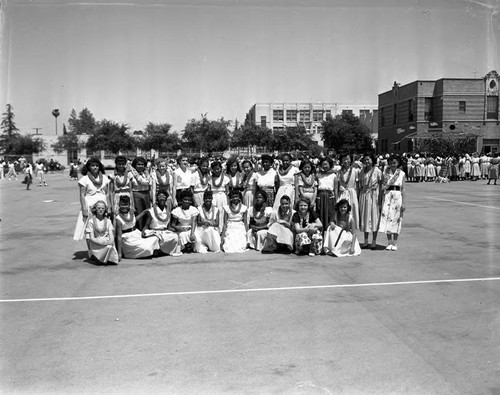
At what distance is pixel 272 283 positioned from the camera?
290 inches

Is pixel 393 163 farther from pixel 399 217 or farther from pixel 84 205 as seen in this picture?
pixel 84 205

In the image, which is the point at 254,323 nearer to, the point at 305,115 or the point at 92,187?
the point at 92,187

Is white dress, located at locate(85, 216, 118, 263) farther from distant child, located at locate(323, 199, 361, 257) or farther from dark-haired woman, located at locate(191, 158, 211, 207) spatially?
distant child, located at locate(323, 199, 361, 257)

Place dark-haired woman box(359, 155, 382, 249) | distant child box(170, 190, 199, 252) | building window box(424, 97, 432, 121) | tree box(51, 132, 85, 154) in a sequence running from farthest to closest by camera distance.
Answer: tree box(51, 132, 85, 154) < building window box(424, 97, 432, 121) < dark-haired woman box(359, 155, 382, 249) < distant child box(170, 190, 199, 252)

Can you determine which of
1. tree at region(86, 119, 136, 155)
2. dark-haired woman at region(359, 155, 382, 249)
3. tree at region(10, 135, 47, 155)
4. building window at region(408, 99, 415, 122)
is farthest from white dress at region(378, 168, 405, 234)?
tree at region(10, 135, 47, 155)

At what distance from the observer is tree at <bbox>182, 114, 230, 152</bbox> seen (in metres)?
67.6

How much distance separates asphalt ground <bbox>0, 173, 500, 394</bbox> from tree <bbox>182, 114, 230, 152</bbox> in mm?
58190

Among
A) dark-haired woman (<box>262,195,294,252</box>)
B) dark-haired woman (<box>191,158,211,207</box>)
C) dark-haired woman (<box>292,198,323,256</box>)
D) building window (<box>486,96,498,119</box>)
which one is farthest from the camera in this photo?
building window (<box>486,96,498,119</box>)

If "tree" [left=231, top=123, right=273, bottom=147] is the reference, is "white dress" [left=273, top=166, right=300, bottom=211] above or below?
below

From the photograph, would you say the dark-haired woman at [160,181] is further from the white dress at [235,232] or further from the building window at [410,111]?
the building window at [410,111]

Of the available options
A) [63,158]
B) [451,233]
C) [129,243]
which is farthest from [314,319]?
[63,158]

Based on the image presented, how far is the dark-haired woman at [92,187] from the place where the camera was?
923 cm

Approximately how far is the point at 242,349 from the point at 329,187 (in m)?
6.15

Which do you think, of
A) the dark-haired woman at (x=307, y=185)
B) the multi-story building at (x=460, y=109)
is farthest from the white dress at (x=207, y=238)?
the multi-story building at (x=460, y=109)
